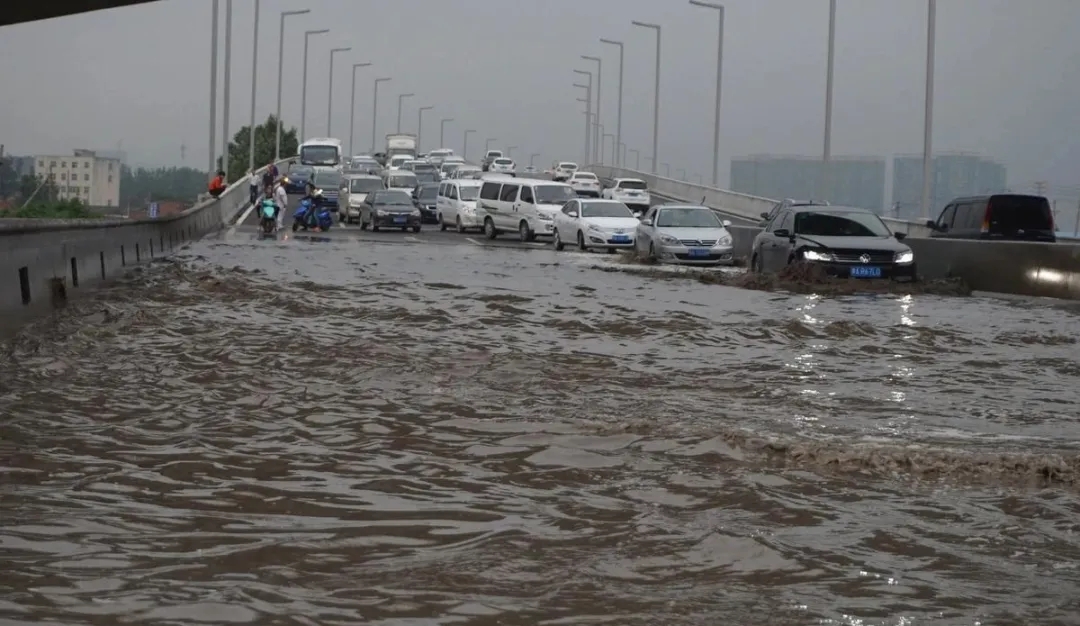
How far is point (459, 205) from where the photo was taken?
5159cm

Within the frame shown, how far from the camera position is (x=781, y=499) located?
7.68 m

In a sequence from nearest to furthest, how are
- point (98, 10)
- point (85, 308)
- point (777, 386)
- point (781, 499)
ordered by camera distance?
point (781, 499) → point (777, 386) → point (85, 308) → point (98, 10)

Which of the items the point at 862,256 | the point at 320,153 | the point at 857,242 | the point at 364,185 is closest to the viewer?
the point at 862,256

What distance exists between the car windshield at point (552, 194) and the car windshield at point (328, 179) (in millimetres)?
17002

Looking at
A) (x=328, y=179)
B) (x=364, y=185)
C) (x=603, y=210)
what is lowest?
(x=603, y=210)

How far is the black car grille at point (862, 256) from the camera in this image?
24922 millimetres

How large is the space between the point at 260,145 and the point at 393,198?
373 feet

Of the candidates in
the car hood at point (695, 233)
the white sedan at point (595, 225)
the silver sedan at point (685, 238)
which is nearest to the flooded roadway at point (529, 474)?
the silver sedan at point (685, 238)

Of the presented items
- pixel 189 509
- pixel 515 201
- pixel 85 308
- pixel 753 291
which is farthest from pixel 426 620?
pixel 515 201

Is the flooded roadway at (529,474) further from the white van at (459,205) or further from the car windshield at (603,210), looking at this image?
the white van at (459,205)

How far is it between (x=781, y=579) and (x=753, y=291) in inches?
758

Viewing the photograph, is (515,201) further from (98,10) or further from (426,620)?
(426,620)

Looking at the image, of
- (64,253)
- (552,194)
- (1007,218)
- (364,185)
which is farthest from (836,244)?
(364,185)

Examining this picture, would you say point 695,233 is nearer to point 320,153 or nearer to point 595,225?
point 595,225
